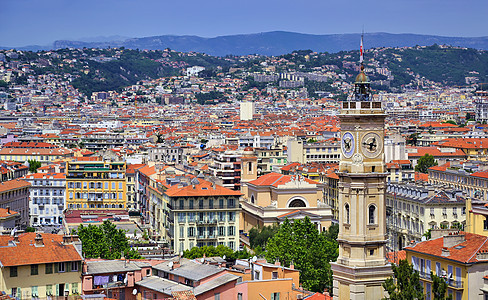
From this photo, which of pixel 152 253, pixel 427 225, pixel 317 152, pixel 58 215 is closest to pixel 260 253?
pixel 152 253

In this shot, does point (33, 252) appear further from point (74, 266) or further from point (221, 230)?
point (221, 230)

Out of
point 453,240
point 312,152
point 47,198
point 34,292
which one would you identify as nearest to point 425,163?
point 312,152

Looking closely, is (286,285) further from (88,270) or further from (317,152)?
(317,152)

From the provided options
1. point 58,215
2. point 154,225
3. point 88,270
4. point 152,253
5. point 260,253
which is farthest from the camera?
point 58,215

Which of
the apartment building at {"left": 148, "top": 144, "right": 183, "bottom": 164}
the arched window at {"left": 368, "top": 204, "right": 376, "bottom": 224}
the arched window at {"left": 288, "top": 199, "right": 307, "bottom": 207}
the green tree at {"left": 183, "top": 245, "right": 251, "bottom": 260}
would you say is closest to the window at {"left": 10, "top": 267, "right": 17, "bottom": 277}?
the arched window at {"left": 368, "top": 204, "right": 376, "bottom": 224}

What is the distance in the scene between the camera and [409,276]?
24.9 meters

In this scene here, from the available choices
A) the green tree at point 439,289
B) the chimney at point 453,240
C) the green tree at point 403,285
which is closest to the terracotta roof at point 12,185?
the chimney at point 453,240

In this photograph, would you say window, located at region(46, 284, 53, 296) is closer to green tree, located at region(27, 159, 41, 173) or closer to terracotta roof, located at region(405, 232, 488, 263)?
terracotta roof, located at region(405, 232, 488, 263)

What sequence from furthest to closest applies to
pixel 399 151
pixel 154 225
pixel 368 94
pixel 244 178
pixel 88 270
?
1. pixel 399 151
2. pixel 244 178
3. pixel 154 225
4. pixel 88 270
5. pixel 368 94

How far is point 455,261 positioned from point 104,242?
18529 mm

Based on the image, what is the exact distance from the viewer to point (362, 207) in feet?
79.3

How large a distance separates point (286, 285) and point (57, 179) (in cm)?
4913

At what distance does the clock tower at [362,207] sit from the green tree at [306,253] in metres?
13.2

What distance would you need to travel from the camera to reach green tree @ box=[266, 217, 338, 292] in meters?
38.3
